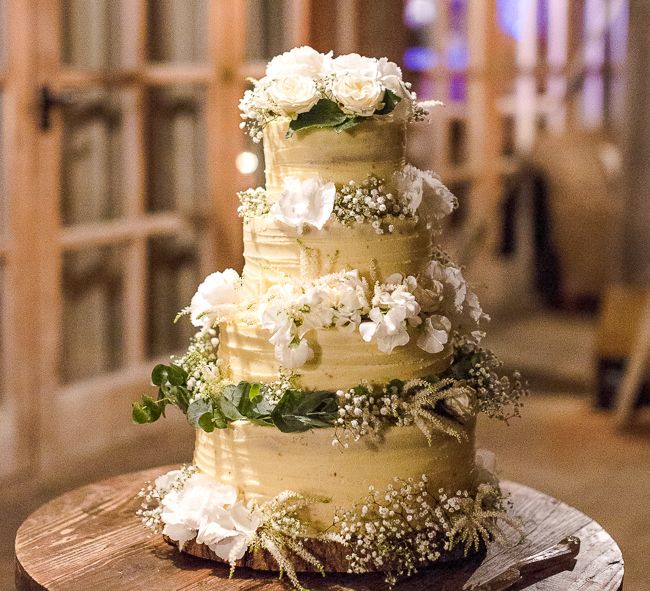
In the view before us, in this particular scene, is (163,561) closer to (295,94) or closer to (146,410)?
(146,410)

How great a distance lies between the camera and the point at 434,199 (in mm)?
1930

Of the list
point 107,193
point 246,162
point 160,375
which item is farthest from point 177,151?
point 160,375

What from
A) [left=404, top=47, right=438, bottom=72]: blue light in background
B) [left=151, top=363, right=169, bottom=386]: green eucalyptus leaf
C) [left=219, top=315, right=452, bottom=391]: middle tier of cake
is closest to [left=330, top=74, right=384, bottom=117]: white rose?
[left=219, top=315, right=452, bottom=391]: middle tier of cake

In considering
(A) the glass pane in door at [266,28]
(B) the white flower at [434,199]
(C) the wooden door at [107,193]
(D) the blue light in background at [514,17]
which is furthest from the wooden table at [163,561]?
(D) the blue light in background at [514,17]

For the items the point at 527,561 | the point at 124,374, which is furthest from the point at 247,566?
the point at 124,374

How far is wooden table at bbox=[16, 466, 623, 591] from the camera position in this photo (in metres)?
1.74

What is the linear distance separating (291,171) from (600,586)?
828 millimetres

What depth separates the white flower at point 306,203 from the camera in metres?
1.78

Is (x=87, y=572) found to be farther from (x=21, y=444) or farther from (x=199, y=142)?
(x=199, y=142)

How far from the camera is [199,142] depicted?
178 inches

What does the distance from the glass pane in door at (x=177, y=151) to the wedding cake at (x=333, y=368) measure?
8.25 ft

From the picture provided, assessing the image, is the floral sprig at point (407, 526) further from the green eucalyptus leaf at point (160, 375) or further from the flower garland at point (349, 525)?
the green eucalyptus leaf at point (160, 375)

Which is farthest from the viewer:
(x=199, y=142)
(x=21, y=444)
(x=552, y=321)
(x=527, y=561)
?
(x=552, y=321)

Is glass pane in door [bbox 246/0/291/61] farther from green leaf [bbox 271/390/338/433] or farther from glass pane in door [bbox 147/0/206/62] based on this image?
green leaf [bbox 271/390/338/433]
